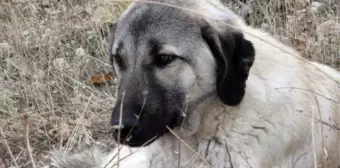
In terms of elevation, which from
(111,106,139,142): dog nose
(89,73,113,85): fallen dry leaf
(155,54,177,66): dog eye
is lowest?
(89,73,113,85): fallen dry leaf

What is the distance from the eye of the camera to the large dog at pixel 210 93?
Result: 3979 mm

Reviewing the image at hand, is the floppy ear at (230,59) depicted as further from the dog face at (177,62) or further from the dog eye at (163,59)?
the dog eye at (163,59)

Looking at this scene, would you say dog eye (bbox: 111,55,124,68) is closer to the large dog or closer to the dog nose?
the large dog

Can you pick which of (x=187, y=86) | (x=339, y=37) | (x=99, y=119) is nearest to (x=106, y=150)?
(x=99, y=119)

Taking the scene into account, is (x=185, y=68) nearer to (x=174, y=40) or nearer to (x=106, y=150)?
(x=174, y=40)

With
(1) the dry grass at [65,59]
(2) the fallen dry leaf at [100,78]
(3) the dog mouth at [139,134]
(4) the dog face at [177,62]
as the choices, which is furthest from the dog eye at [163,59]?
(2) the fallen dry leaf at [100,78]

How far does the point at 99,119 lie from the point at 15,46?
1624 mm

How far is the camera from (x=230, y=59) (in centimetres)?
400

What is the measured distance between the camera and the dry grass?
566 centimetres

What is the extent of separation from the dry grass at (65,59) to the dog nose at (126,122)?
4.96ft

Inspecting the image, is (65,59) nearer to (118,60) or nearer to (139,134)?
(118,60)

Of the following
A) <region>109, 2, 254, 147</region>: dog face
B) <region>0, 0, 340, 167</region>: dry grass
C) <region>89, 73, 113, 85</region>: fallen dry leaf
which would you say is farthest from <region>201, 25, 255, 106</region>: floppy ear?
<region>89, 73, 113, 85</region>: fallen dry leaf

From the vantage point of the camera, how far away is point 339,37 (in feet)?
20.8

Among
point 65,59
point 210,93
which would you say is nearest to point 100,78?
point 65,59
